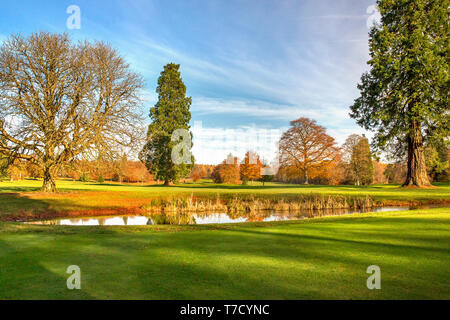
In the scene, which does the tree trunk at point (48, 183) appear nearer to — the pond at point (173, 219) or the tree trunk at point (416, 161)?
the pond at point (173, 219)

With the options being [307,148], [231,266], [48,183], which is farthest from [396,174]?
[231,266]

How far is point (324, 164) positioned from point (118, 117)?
129ft

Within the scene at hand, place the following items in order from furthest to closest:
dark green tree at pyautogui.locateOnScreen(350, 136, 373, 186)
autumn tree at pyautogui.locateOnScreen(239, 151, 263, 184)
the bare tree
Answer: autumn tree at pyautogui.locateOnScreen(239, 151, 263, 184) → dark green tree at pyautogui.locateOnScreen(350, 136, 373, 186) → the bare tree

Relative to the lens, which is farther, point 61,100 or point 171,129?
point 171,129

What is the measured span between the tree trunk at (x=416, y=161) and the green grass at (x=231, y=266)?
2647 centimetres

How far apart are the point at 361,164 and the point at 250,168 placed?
2252cm

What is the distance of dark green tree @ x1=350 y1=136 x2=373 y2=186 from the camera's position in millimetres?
57678

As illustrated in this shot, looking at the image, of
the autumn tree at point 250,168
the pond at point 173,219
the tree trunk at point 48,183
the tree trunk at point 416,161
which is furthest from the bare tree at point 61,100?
the autumn tree at point 250,168

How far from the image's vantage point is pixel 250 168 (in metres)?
67.4

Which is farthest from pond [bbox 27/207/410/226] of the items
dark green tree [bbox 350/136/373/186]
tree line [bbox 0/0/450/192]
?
dark green tree [bbox 350/136/373/186]

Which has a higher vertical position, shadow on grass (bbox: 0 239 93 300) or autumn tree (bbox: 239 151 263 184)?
autumn tree (bbox: 239 151 263 184)

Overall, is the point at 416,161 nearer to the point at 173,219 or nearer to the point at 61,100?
the point at 173,219

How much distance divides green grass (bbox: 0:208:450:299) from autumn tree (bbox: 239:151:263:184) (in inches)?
2319

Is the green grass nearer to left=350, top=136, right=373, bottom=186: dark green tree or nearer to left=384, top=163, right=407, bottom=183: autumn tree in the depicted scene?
left=350, top=136, right=373, bottom=186: dark green tree
